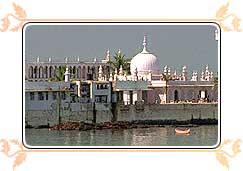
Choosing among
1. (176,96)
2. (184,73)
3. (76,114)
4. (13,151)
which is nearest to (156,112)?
(176,96)

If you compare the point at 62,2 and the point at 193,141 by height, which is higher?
the point at 62,2

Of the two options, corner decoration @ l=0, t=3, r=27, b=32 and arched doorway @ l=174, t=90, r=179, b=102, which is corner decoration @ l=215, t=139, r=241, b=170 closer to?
arched doorway @ l=174, t=90, r=179, b=102

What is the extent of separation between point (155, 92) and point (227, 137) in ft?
1.42

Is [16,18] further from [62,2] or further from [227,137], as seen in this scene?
[227,137]

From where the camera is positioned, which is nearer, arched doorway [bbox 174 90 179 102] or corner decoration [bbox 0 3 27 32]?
corner decoration [bbox 0 3 27 32]

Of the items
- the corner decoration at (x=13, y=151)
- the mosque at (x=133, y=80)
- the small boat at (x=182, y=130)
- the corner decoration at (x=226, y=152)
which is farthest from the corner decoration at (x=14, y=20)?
the corner decoration at (x=226, y=152)

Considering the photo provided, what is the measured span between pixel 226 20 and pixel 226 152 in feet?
2.10

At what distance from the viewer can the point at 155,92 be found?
354 inches

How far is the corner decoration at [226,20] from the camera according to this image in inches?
347

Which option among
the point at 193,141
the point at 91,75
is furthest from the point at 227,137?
the point at 91,75

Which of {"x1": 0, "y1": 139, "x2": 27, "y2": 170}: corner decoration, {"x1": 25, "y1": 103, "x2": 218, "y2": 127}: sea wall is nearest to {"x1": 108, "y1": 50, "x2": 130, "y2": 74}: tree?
{"x1": 25, "y1": 103, "x2": 218, "y2": 127}: sea wall

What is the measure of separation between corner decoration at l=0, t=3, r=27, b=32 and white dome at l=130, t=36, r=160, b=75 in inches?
22.7

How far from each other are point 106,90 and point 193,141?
0.49 m

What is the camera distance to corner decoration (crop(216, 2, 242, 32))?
882cm
